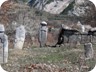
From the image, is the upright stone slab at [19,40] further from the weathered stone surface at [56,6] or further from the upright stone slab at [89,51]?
the weathered stone surface at [56,6]

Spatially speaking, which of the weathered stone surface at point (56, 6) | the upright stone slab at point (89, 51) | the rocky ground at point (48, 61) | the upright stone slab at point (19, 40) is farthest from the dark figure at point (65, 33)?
the weathered stone surface at point (56, 6)

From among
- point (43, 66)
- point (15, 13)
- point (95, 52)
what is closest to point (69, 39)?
point (95, 52)

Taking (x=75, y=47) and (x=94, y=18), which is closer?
(x=75, y=47)

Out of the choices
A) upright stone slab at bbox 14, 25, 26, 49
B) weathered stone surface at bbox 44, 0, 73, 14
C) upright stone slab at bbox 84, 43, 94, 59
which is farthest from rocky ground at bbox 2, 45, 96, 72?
weathered stone surface at bbox 44, 0, 73, 14

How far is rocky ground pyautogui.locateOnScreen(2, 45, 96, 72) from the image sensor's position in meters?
20.4

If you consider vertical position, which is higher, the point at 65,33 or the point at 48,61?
the point at 65,33

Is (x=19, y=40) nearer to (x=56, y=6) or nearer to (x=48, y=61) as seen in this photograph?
(x=48, y=61)

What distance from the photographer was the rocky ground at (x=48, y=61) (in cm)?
2042

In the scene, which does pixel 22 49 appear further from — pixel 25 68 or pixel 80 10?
pixel 80 10

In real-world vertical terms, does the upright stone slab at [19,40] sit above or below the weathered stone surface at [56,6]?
below

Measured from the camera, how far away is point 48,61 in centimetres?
2130

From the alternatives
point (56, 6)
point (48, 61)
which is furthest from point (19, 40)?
point (56, 6)

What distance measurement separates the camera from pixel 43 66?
20484mm

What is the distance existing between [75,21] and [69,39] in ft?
28.8
